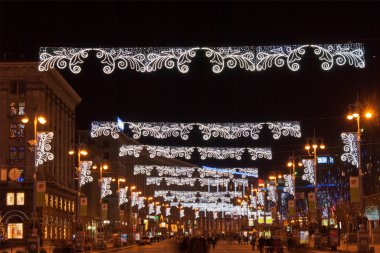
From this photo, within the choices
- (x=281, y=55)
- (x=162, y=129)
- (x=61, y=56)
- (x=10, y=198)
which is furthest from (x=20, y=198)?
(x=281, y=55)

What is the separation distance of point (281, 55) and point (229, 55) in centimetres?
219

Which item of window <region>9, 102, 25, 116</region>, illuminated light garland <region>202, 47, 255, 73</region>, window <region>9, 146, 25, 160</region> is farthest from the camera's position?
window <region>9, 146, 25, 160</region>

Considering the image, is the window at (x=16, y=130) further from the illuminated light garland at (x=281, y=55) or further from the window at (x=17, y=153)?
the illuminated light garland at (x=281, y=55)

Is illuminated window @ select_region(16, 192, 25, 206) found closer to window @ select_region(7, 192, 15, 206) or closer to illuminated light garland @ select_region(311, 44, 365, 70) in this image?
window @ select_region(7, 192, 15, 206)

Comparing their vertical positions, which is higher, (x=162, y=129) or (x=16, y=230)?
(x=162, y=129)

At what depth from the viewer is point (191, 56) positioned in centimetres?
2958

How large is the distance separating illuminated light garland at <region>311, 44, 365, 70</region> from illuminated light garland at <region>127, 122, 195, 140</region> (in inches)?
646

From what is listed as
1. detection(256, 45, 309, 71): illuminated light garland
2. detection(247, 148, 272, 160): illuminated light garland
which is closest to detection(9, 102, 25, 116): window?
detection(247, 148, 272, 160): illuminated light garland

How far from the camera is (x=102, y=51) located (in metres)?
29.5

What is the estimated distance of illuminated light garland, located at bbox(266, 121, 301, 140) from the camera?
44.0 meters

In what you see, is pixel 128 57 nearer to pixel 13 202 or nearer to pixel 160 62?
pixel 160 62

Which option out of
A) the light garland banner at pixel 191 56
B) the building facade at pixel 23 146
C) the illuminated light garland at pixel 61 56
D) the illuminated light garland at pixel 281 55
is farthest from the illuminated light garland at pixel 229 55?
the building facade at pixel 23 146

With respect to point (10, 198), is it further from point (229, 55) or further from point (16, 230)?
point (229, 55)

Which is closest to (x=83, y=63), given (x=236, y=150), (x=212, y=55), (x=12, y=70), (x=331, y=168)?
(x=212, y=55)
